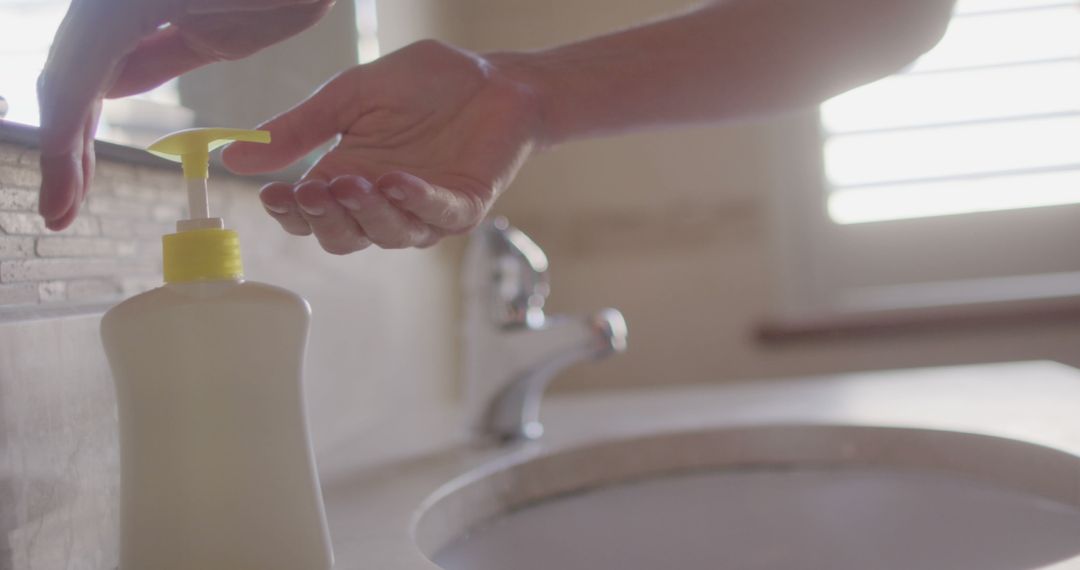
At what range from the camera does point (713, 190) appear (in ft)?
5.38

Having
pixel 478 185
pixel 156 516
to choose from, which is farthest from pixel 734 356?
pixel 156 516

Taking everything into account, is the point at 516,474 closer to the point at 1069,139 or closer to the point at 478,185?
the point at 478,185

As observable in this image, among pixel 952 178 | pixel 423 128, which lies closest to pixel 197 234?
pixel 423 128

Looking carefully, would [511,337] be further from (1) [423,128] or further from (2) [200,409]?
(2) [200,409]

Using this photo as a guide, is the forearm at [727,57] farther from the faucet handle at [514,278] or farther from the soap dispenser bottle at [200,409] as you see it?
the soap dispenser bottle at [200,409]

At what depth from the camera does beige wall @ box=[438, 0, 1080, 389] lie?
5.37ft

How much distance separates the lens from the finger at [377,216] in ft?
1.33

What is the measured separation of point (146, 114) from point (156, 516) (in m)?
0.24

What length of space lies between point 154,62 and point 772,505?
0.50 m

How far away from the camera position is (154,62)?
1.47 ft

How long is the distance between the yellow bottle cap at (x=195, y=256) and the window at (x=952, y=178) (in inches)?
54.7

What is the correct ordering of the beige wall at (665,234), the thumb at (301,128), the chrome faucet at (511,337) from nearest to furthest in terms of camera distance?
1. the thumb at (301,128)
2. the chrome faucet at (511,337)
3. the beige wall at (665,234)

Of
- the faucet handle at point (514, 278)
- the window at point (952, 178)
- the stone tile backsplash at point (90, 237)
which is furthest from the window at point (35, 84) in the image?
the window at point (952, 178)

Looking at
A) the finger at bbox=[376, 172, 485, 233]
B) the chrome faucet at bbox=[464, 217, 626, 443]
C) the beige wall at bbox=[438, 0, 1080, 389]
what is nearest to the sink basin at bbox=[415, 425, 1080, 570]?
the chrome faucet at bbox=[464, 217, 626, 443]
